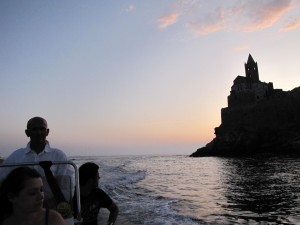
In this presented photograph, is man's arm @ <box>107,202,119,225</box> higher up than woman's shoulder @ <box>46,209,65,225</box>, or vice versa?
woman's shoulder @ <box>46,209,65,225</box>

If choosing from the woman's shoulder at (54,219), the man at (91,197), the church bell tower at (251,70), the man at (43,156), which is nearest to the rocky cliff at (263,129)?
the church bell tower at (251,70)

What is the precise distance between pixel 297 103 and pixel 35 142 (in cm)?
7267

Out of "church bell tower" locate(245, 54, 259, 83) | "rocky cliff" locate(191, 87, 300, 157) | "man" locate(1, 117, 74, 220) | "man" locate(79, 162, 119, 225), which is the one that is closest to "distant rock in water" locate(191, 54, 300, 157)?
Result: "rocky cliff" locate(191, 87, 300, 157)

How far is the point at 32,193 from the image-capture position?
246cm

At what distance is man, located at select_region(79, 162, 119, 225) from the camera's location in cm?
462

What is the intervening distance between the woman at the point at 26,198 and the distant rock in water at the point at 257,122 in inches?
2525

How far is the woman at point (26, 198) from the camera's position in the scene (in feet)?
8.07

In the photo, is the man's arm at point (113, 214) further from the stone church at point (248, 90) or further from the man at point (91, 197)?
the stone church at point (248, 90)

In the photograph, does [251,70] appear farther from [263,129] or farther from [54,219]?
[54,219]

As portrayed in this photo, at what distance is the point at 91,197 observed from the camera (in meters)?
4.75

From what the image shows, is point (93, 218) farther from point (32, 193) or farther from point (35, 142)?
point (32, 193)

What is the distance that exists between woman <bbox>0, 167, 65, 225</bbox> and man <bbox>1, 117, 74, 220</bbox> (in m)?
1.09

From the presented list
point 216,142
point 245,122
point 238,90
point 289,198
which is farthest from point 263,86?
point 289,198

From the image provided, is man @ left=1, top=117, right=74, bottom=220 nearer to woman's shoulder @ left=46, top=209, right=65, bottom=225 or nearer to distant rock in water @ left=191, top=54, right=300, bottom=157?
woman's shoulder @ left=46, top=209, right=65, bottom=225
